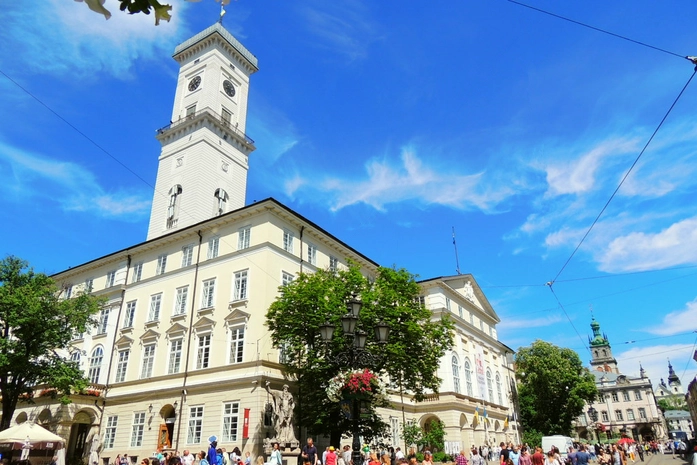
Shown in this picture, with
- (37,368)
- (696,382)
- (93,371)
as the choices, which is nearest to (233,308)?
(37,368)

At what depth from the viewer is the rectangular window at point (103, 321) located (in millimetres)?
38375

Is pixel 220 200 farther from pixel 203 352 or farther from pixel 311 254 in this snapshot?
pixel 203 352

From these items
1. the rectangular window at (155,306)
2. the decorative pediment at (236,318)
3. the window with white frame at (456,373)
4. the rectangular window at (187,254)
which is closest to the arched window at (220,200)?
the rectangular window at (187,254)

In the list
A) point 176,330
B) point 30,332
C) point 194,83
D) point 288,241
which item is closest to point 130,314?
point 176,330

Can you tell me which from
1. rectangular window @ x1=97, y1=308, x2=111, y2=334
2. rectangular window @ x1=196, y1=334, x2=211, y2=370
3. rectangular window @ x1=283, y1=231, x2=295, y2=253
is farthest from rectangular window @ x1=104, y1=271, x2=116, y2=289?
rectangular window @ x1=283, y1=231, x2=295, y2=253

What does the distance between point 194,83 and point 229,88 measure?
3616 mm

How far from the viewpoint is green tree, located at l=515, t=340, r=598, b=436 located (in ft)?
198

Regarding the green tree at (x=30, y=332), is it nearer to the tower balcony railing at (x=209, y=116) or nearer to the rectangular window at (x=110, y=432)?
the rectangular window at (x=110, y=432)

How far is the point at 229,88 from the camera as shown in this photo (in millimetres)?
51969

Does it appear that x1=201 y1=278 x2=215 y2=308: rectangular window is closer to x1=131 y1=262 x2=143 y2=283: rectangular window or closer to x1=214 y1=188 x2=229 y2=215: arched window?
x1=131 y1=262 x2=143 y2=283: rectangular window

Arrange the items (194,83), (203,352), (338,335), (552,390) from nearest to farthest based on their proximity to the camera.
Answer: (338,335) → (203,352) → (194,83) → (552,390)

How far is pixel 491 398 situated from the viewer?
53.9 metres

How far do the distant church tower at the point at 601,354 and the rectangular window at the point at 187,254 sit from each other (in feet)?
428

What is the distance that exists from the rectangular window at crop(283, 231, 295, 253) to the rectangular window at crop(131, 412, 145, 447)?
48.0ft
